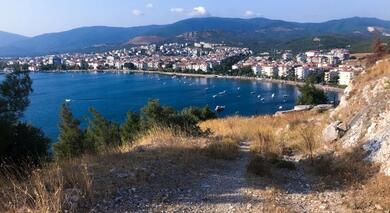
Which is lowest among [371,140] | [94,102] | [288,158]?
[94,102]

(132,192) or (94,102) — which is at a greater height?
(132,192)

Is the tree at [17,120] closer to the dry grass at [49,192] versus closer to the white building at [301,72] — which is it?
the dry grass at [49,192]

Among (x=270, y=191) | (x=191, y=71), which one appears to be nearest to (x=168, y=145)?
(x=270, y=191)

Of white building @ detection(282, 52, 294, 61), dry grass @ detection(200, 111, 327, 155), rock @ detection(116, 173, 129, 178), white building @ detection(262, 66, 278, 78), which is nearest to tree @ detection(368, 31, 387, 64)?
dry grass @ detection(200, 111, 327, 155)

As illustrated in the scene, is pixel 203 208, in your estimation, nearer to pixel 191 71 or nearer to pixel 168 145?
pixel 168 145

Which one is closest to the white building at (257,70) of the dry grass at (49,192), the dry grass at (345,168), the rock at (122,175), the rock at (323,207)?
the dry grass at (345,168)

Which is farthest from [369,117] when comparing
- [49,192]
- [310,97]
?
[310,97]
